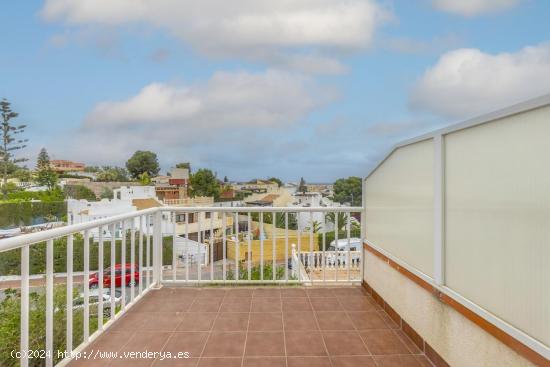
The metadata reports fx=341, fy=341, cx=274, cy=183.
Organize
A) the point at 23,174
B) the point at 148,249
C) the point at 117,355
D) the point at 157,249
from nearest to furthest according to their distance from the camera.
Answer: the point at 117,355 → the point at 148,249 → the point at 157,249 → the point at 23,174

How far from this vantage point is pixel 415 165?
95.7 inches

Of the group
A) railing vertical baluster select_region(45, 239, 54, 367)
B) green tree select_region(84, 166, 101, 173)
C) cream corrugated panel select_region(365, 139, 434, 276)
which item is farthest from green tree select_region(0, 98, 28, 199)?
cream corrugated panel select_region(365, 139, 434, 276)

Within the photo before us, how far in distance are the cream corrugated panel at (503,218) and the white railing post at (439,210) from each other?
5cm

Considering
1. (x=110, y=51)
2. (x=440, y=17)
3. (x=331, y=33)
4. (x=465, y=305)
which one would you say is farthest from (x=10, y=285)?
(x=110, y=51)

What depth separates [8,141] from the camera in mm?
26250

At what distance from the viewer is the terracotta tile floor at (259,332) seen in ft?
7.44

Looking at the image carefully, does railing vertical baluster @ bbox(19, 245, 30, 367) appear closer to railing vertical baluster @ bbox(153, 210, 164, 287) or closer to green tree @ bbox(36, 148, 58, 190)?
railing vertical baluster @ bbox(153, 210, 164, 287)

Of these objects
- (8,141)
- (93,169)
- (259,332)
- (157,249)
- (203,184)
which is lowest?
(259,332)

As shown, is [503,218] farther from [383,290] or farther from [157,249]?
[157,249]

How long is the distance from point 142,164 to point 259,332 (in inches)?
1906

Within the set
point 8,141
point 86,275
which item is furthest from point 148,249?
point 8,141

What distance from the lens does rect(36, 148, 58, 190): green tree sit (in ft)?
110

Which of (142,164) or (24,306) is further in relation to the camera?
(142,164)

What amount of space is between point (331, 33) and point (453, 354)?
21.0 feet
